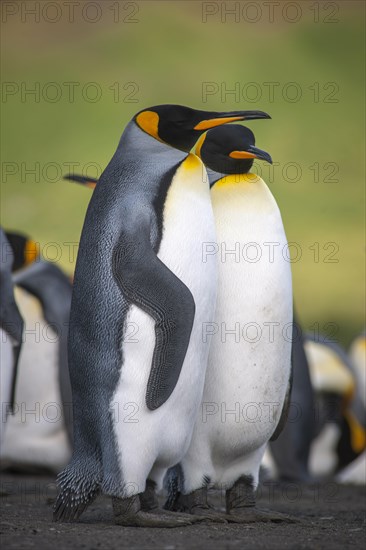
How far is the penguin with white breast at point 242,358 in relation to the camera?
279 cm

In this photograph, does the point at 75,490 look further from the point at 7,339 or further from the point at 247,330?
the point at 7,339

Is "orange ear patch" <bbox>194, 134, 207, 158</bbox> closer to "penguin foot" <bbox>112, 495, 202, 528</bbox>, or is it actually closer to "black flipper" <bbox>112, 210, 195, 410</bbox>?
"black flipper" <bbox>112, 210, 195, 410</bbox>

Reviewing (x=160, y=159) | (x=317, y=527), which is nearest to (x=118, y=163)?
(x=160, y=159)

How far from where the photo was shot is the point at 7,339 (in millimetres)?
3549

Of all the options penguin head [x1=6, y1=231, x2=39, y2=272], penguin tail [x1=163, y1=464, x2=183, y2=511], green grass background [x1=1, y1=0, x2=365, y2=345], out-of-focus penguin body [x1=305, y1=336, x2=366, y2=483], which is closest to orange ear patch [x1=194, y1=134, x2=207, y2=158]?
penguin tail [x1=163, y1=464, x2=183, y2=511]

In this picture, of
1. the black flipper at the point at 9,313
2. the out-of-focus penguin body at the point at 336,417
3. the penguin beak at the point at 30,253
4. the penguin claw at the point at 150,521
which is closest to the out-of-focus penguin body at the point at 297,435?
the out-of-focus penguin body at the point at 336,417

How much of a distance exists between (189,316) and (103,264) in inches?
9.8

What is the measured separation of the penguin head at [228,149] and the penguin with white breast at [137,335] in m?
0.28

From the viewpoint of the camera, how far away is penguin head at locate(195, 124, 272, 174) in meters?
2.91

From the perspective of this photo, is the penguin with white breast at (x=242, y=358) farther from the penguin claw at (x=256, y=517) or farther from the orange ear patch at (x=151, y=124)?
the orange ear patch at (x=151, y=124)

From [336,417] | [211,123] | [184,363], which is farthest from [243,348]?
[336,417]

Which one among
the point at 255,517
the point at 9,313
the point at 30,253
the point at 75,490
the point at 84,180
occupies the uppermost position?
the point at 84,180

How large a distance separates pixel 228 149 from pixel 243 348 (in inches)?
22.4

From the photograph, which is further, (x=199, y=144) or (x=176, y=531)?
Answer: (x=199, y=144)
